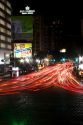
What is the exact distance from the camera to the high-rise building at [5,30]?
136m

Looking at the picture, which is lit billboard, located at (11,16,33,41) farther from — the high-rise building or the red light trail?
the high-rise building

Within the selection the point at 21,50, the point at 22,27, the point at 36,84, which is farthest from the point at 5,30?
the point at 36,84

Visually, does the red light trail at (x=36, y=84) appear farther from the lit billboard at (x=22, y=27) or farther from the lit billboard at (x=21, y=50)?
the lit billboard at (x=21, y=50)

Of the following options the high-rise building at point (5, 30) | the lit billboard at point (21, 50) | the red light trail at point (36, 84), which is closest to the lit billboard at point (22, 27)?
the lit billboard at point (21, 50)

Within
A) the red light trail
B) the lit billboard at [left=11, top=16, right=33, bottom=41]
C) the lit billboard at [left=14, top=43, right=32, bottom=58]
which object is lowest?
the red light trail

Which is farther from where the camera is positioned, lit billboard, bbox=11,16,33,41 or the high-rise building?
the high-rise building

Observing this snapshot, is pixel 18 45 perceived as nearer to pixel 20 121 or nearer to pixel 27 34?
pixel 27 34

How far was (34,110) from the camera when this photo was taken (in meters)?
20.8

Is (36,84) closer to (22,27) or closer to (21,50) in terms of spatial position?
(22,27)

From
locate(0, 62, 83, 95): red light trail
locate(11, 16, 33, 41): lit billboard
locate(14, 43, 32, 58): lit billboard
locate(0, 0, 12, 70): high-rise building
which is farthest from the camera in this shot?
locate(0, 0, 12, 70): high-rise building

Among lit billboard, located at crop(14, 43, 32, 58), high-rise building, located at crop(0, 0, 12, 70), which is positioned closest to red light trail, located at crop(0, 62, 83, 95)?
lit billboard, located at crop(14, 43, 32, 58)

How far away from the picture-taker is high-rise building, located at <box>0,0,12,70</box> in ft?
446

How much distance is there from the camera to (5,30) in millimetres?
144875

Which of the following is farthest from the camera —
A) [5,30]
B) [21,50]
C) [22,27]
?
[5,30]
